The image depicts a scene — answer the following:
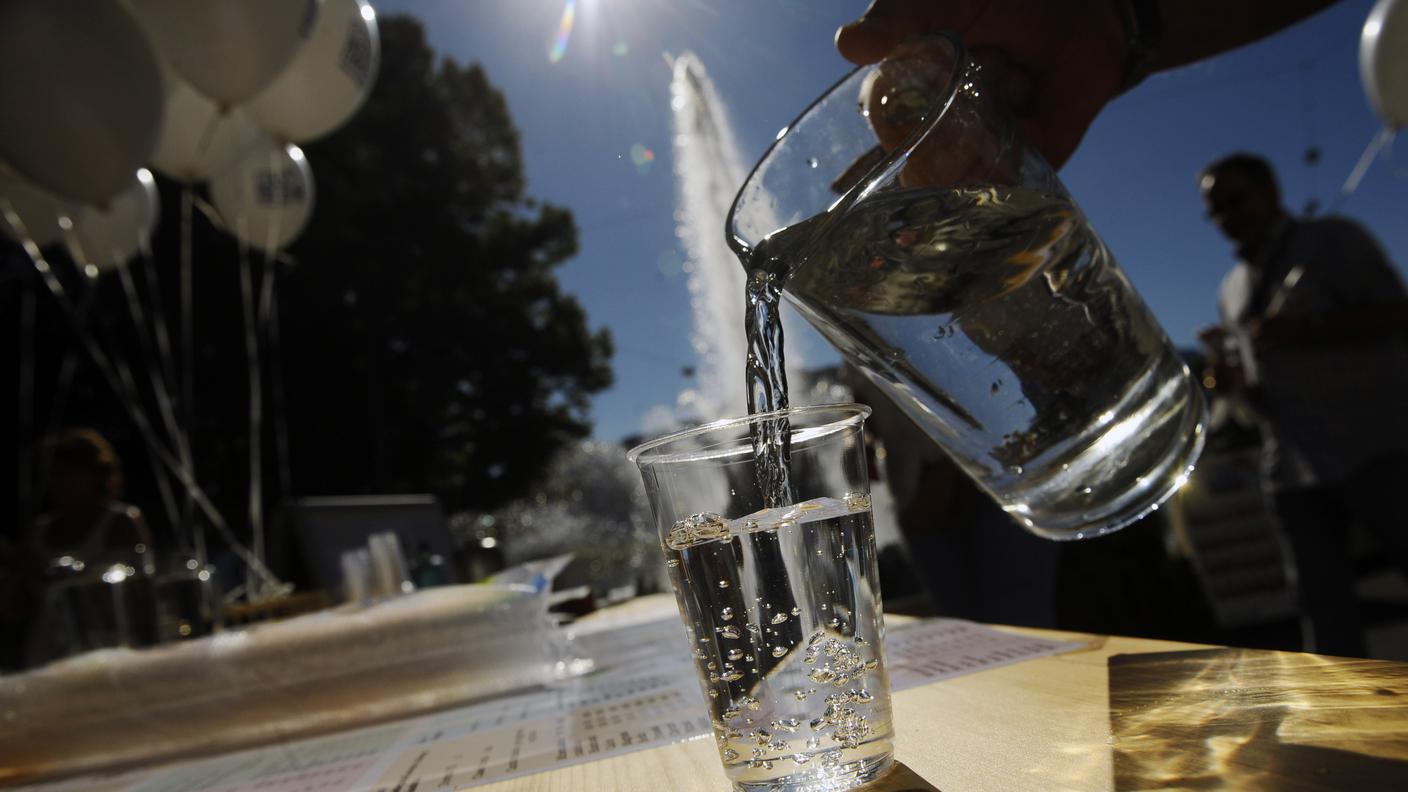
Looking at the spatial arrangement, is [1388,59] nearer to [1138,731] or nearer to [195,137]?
[1138,731]

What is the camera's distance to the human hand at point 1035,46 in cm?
60

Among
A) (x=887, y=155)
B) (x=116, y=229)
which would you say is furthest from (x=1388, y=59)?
(x=116, y=229)

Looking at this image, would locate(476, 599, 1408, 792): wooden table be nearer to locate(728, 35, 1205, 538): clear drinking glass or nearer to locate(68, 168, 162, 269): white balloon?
locate(728, 35, 1205, 538): clear drinking glass

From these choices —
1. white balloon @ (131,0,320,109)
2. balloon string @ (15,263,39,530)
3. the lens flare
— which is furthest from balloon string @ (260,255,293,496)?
white balloon @ (131,0,320,109)

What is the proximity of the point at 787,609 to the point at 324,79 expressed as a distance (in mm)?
3649

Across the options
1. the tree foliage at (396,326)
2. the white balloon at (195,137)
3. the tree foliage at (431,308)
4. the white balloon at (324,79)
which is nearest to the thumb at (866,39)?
the white balloon at (324,79)

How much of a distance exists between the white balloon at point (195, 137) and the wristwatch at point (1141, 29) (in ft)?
12.1

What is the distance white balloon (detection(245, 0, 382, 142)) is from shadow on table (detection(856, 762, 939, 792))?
349 cm

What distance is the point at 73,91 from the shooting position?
8.73 feet

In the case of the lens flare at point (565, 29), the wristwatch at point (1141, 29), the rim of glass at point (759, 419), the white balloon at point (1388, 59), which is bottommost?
the rim of glass at point (759, 419)

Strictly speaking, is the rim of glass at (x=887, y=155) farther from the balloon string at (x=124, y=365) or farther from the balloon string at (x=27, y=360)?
the balloon string at (x=27, y=360)

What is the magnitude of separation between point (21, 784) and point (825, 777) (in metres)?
0.88

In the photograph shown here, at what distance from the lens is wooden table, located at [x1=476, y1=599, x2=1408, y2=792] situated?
339 millimetres

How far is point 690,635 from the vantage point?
0.47 meters
